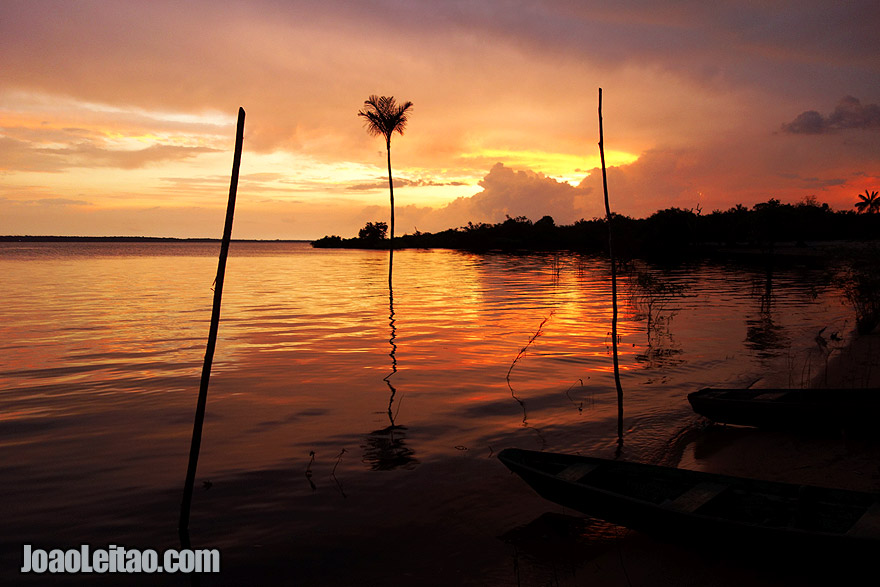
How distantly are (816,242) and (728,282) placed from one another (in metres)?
65.2

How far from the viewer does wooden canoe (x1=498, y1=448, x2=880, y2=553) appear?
5020 mm

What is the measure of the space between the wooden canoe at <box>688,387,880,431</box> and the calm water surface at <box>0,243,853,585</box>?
897mm

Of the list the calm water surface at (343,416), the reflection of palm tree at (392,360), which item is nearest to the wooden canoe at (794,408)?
the calm water surface at (343,416)

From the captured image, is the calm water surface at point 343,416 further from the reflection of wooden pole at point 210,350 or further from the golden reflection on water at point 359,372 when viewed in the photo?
the reflection of wooden pole at point 210,350

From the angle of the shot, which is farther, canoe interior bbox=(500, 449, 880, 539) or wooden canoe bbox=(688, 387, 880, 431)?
wooden canoe bbox=(688, 387, 880, 431)

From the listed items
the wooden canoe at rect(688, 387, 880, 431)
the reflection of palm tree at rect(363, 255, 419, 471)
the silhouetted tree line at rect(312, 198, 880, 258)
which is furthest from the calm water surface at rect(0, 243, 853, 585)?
the silhouetted tree line at rect(312, 198, 880, 258)

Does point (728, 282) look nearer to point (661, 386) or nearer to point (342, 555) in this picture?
point (661, 386)

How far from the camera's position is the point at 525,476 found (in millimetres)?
6473

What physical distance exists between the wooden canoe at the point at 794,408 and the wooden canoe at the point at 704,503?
3.76 m

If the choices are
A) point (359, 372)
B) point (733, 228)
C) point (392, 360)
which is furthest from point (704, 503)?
point (733, 228)

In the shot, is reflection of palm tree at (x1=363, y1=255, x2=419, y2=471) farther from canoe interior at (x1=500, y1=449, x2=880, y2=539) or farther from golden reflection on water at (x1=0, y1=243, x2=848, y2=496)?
canoe interior at (x1=500, y1=449, x2=880, y2=539)

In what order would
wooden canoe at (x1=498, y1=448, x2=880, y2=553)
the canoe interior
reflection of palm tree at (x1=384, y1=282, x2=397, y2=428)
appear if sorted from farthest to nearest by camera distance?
reflection of palm tree at (x1=384, y1=282, x2=397, y2=428), the canoe interior, wooden canoe at (x1=498, y1=448, x2=880, y2=553)

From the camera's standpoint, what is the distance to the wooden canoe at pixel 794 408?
859cm

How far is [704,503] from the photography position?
18.9 feet
